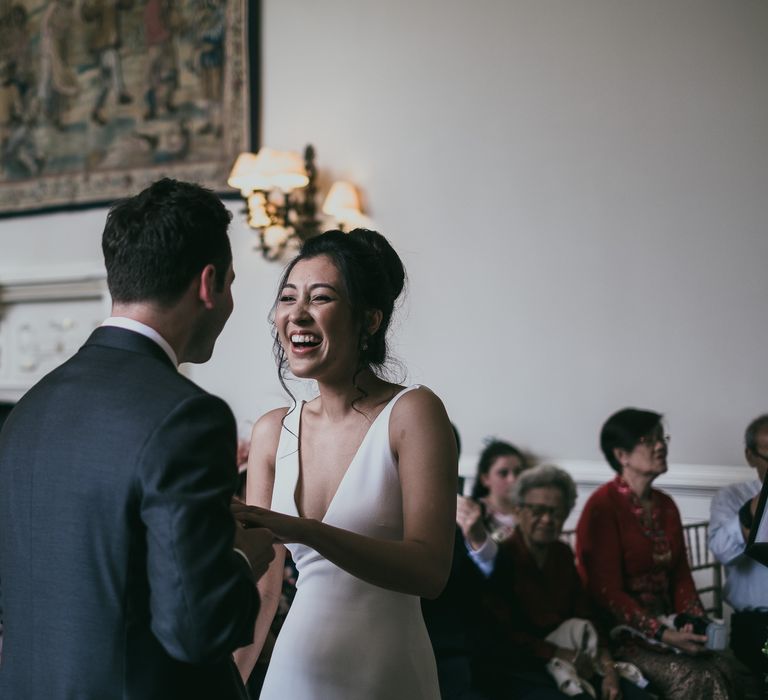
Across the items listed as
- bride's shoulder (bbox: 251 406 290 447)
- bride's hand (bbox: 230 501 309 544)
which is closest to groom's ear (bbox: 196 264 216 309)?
bride's hand (bbox: 230 501 309 544)

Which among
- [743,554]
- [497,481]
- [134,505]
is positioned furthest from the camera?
[497,481]

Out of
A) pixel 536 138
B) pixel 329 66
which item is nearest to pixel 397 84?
pixel 329 66

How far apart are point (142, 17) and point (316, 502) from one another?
557 cm

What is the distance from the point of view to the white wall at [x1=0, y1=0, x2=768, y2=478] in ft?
15.8

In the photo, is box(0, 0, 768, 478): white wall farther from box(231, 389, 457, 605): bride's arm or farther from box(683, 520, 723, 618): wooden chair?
box(231, 389, 457, 605): bride's arm

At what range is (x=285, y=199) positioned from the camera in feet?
18.4

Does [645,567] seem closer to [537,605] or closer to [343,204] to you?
[537,605]

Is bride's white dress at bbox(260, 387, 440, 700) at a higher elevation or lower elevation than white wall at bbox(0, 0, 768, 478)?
lower

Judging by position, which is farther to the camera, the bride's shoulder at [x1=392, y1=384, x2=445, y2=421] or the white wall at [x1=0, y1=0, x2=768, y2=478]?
the white wall at [x1=0, y1=0, x2=768, y2=478]

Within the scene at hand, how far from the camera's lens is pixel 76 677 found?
1342mm

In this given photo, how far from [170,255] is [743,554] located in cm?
331

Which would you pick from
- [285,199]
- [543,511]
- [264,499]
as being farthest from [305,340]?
[285,199]

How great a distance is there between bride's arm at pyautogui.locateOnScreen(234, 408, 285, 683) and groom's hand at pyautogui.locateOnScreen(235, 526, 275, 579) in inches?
20.4

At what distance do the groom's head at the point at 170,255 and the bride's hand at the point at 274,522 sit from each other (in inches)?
11.4
